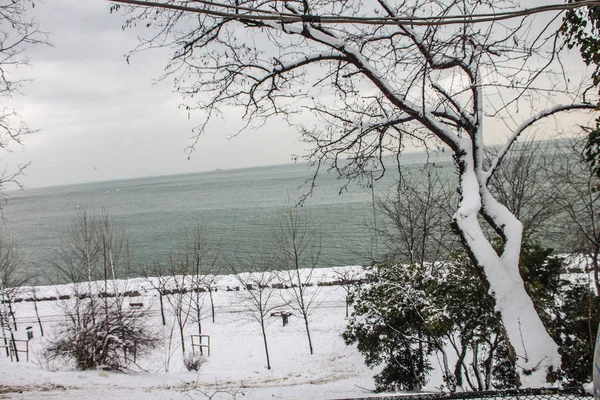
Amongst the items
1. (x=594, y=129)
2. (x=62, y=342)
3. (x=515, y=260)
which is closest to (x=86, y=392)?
(x=62, y=342)

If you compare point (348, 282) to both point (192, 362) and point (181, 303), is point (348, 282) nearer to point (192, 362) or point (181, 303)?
point (192, 362)

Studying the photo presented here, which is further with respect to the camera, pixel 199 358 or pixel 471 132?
pixel 199 358

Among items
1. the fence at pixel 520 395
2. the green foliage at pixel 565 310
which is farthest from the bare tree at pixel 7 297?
the green foliage at pixel 565 310

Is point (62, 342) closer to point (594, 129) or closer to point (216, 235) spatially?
point (594, 129)

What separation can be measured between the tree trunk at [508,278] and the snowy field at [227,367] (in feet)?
16.2

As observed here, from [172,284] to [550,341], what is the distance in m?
29.3

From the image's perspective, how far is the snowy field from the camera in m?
8.63

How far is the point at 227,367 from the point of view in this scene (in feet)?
57.2

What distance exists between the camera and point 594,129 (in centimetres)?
545

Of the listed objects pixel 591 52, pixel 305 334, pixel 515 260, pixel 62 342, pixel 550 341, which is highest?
pixel 591 52

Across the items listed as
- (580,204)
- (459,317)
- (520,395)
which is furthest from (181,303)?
(580,204)

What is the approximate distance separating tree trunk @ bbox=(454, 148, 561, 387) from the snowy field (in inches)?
194

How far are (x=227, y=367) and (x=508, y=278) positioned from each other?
15567 mm

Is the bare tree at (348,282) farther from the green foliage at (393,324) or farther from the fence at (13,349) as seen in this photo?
the fence at (13,349)
